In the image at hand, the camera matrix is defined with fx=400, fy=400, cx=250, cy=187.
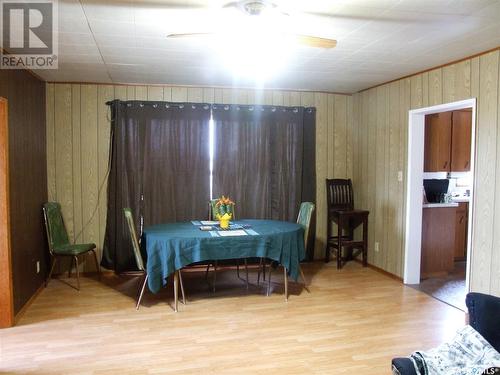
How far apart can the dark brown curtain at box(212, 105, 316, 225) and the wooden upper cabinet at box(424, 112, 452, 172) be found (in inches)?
58.4

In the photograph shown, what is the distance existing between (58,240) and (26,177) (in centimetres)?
100

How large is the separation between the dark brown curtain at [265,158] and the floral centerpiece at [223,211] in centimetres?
73

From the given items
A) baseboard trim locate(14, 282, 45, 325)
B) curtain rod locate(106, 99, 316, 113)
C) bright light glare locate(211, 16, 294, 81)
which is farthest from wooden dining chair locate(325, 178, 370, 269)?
baseboard trim locate(14, 282, 45, 325)

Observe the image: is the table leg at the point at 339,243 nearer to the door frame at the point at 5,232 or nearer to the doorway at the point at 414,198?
the doorway at the point at 414,198

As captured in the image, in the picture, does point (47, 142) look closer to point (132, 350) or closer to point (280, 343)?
point (132, 350)

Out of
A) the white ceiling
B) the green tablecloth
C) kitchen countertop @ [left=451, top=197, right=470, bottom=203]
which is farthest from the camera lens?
kitchen countertop @ [left=451, top=197, right=470, bottom=203]

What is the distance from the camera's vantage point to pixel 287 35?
2545mm

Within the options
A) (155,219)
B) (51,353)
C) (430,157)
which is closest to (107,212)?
(155,219)

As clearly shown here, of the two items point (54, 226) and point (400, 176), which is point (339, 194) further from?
point (54, 226)

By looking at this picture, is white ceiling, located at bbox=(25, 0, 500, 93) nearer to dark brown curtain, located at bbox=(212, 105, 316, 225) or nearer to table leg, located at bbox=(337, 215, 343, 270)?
dark brown curtain, located at bbox=(212, 105, 316, 225)

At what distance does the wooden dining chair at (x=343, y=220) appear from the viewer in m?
5.46

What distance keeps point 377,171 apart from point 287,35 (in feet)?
10.5

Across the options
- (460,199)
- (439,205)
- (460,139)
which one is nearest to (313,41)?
(439,205)

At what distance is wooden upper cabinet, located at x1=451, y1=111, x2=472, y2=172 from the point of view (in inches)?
211
